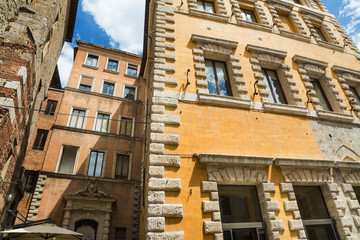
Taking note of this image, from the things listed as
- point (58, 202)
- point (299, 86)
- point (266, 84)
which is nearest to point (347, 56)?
point (299, 86)

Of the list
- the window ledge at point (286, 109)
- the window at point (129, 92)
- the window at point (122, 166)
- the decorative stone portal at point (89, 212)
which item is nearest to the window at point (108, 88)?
the window at point (129, 92)

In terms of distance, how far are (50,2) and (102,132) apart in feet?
30.4

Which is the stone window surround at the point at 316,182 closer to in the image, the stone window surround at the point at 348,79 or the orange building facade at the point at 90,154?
the stone window surround at the point at 348,79

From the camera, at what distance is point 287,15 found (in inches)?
464

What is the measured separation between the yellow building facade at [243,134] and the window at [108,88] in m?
11.5

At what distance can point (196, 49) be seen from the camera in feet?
25.6

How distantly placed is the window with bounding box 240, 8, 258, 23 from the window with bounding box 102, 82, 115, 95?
12.7 metres

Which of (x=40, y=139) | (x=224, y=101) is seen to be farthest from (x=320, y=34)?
(x=40, y=139)

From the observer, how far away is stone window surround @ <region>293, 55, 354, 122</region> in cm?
807

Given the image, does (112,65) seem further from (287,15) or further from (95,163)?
(287,15)

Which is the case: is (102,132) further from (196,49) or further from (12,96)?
(196,49)

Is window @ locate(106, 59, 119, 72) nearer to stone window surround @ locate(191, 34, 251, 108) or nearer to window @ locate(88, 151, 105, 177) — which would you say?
window @ locate(88, 151, 105, 177)

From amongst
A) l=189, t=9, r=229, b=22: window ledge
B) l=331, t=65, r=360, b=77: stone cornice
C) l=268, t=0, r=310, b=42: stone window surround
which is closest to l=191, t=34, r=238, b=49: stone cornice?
l=189, t=9, r=229, b=22: window ledge

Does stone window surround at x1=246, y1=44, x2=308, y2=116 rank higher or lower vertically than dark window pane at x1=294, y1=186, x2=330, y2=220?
higher
